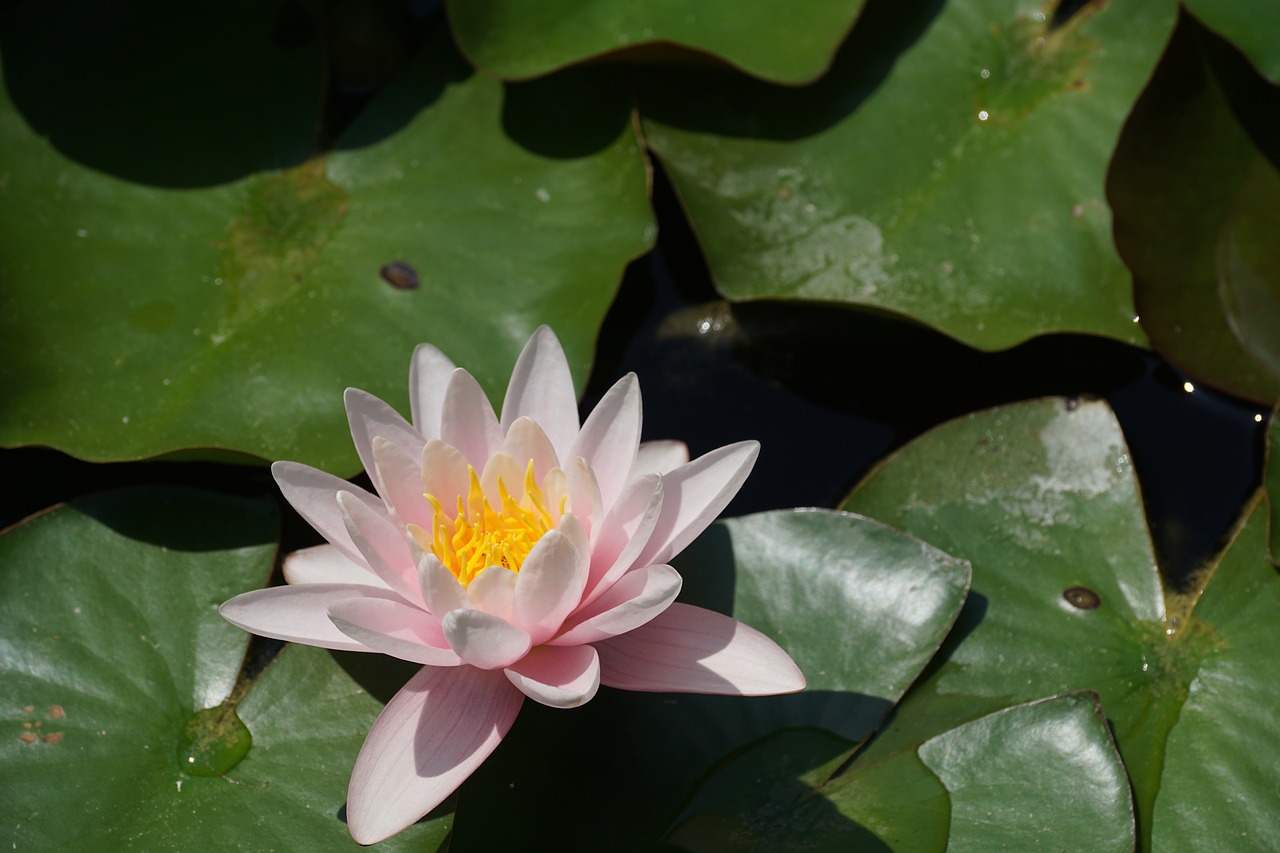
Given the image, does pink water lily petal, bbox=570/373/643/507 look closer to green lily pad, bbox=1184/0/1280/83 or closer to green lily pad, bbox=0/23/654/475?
→ green lily pad, bbox=0/23/654/475

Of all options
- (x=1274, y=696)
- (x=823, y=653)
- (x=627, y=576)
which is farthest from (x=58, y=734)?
(x=1274, y=696)

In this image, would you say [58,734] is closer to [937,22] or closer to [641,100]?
[641,100]

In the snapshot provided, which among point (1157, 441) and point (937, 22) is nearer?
point (1157, 441)

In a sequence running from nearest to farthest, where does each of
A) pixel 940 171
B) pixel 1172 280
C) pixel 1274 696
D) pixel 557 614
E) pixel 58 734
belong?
pixel 557 614
pixel 58 734
pixel 1274 696
pixel 1172 280
pixel 940 171

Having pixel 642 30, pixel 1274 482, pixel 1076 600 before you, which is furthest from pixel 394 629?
pixel 1274 482

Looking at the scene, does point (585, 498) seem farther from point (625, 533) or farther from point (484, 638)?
point (484, 638)

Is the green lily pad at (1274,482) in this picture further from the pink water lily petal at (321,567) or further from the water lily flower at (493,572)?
the pink water lily petal at (321,567)

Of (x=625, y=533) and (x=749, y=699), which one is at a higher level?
(x=625, y=533)

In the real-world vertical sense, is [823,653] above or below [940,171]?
below

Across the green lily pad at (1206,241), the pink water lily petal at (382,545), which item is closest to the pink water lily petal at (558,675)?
the pink water lily petal at (382,545)
